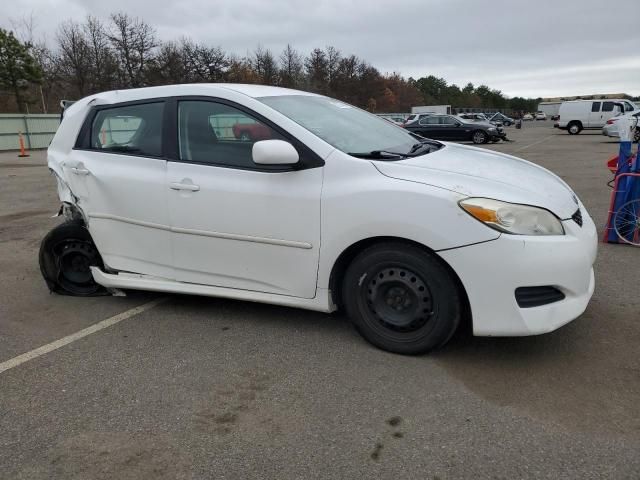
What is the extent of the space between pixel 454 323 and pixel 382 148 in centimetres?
133

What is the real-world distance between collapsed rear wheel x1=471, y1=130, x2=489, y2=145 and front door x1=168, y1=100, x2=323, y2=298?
920 inches

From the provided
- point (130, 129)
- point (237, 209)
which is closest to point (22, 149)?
point (130, 129)

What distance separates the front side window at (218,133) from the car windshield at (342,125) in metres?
0.20

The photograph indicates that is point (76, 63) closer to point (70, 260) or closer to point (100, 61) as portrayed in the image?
point (100, 61)

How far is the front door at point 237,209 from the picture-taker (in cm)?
338

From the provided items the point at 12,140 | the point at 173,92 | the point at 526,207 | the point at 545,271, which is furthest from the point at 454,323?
the point at 12,140

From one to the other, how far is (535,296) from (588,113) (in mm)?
33070

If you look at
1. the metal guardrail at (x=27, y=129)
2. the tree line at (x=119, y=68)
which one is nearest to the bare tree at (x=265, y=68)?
the tree line at (x=119, y=68)

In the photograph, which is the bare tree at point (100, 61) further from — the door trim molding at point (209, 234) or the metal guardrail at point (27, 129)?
the door trim molding at point (209, 234)

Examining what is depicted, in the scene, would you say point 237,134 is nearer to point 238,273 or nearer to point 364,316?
point 238,273

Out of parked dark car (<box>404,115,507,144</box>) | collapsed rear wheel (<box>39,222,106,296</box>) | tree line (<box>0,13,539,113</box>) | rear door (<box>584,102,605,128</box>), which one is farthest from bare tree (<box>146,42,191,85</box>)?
collapsed rear wheel (<box>39,222,106,296</box>)

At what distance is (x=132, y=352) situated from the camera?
350 cm

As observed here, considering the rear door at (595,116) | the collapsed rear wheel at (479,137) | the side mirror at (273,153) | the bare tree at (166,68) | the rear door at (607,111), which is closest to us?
the side mirror at (273,153)

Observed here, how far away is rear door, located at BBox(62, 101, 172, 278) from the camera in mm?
3887
